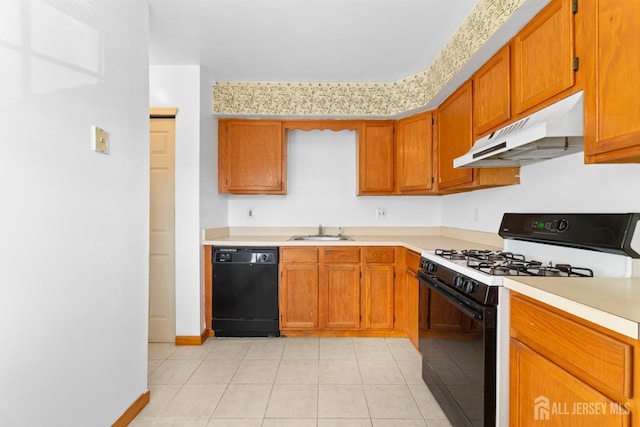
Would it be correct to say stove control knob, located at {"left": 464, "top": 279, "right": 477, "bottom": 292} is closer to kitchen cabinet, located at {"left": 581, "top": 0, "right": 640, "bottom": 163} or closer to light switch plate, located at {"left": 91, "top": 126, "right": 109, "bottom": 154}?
kitchen cabinet, located at {"left": 581, "top": 0, "right": 640, "bottom": 163}

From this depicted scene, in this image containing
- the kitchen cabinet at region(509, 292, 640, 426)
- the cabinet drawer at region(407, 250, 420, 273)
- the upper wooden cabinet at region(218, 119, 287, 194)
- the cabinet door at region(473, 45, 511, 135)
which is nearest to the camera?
the kitchen cabinet at region(509, 292, 640, 426)

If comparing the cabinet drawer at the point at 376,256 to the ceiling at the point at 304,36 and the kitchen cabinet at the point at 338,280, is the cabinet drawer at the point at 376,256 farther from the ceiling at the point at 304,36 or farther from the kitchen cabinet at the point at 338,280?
the ceiling at the point at 304,36

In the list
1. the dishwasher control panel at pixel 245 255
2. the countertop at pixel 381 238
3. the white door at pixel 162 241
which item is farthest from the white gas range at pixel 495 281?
the white door at pixel 162 241

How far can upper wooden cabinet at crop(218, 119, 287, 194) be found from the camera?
3.34 metres

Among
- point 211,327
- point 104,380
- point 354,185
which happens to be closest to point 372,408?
point 104,380

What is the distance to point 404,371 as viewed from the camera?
2.41 meters

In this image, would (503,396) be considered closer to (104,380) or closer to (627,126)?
(627,126)

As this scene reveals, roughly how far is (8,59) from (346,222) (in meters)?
2.97

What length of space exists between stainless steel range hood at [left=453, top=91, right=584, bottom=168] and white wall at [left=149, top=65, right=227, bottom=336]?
222cm

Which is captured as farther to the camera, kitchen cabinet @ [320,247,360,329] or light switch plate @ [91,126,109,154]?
kitchen cabinet @ [320,247,360,329]

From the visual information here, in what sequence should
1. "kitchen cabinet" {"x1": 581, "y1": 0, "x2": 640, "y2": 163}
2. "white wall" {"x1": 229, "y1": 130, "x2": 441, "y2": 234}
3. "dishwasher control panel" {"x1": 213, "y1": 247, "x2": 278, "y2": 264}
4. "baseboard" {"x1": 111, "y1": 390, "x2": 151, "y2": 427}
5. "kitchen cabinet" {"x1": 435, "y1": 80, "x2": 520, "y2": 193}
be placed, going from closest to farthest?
"kitchen cabinet" {"x1": 581, "y1": 0, "x2": 640, "y2": 163} < "baseboard" {"x1": 111, "y1": 390, "x2": 151, "y2": 427} < "kitchen cabinet" {"x1": 435, "y1": 80, "x2": 520, "y2": 193} < "dishwasher control panel" {"x1": 213, "y1": 247, "x2": 278, "y2": 264} < "white wall" {"x1": 229, "y1": 130, "x2": 441, "y2": 234}

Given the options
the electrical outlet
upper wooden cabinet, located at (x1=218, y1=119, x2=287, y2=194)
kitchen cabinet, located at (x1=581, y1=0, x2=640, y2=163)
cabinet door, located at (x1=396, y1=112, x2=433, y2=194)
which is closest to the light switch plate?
upper wooden cabinet, located at (x1=218, y1=119, x2=287, y2=194)

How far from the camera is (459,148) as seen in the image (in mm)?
2471

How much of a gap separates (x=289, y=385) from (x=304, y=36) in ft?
8.28
